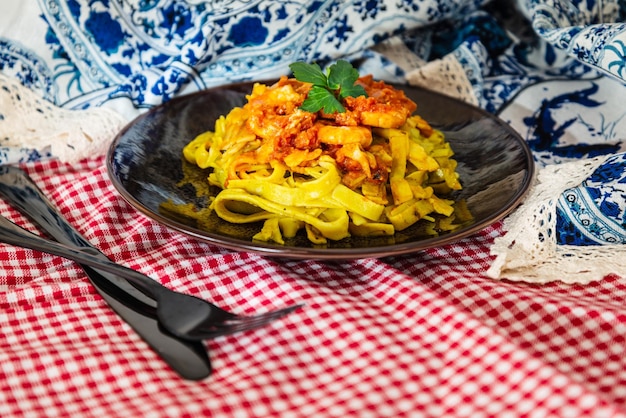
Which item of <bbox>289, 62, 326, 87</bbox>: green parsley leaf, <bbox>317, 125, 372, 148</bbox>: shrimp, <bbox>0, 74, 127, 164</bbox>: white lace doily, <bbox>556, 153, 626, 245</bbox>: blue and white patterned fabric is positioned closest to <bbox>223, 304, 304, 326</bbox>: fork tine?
<bbox>317, 125, 372, 148</bbox>: shrimp

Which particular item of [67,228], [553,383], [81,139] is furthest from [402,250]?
[81,139]

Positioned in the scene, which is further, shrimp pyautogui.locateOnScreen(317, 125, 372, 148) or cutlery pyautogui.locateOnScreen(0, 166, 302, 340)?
shrimp pyautogui.locateOnScreen(317, 125, 372, 148)

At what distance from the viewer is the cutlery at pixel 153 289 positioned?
1424 millimetres

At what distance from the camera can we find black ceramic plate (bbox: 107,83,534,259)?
5.28ft

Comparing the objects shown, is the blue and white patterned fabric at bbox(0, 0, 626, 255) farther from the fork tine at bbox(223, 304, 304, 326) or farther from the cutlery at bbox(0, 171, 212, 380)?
the fork tine at bbox(223, 304, 304, 326)

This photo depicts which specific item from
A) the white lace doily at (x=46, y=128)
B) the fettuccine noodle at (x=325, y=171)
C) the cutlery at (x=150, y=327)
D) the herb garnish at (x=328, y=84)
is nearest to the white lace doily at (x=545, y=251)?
the fettuccine noodle at (x=325, y=171)

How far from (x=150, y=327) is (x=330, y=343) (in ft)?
1.22

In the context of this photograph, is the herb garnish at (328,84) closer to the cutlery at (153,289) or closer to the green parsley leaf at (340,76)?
the green parsley leaf at (340,76)

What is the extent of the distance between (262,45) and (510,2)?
108 cm

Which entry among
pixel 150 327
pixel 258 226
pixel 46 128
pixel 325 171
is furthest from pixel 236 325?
pixel 46 128

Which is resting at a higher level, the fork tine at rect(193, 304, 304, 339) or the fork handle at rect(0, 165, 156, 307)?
the fork handle at rect(0, 165, 156, 307)

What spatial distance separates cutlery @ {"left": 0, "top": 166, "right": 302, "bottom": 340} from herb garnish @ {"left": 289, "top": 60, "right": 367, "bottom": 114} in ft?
2.00

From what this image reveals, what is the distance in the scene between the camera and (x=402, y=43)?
2.88 m

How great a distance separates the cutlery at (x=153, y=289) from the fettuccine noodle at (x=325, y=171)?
0.29 meters
